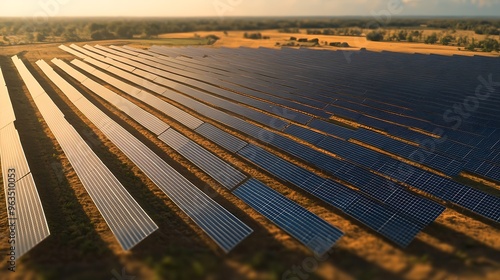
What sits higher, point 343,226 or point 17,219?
point 17,219

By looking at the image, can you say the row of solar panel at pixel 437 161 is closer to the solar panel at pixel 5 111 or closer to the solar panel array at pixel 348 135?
the solar panel array at pixel 348 135

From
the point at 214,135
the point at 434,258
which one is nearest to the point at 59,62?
the point at 214,135

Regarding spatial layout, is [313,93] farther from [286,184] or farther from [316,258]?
[316,258]

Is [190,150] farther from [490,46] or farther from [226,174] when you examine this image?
[490,46]

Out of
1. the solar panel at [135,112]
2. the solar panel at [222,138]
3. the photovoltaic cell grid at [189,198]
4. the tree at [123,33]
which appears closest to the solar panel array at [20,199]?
the photovoltaic cell grid at [189,198]

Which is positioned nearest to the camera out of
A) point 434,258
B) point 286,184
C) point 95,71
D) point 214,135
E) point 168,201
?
point 434,258

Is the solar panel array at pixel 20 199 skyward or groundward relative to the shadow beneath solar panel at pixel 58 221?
skyward

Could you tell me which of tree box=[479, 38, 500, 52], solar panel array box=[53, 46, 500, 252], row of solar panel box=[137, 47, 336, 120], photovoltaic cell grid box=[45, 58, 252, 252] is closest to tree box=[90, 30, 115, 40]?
solar panel array box=[53, 46, 500, 252]
